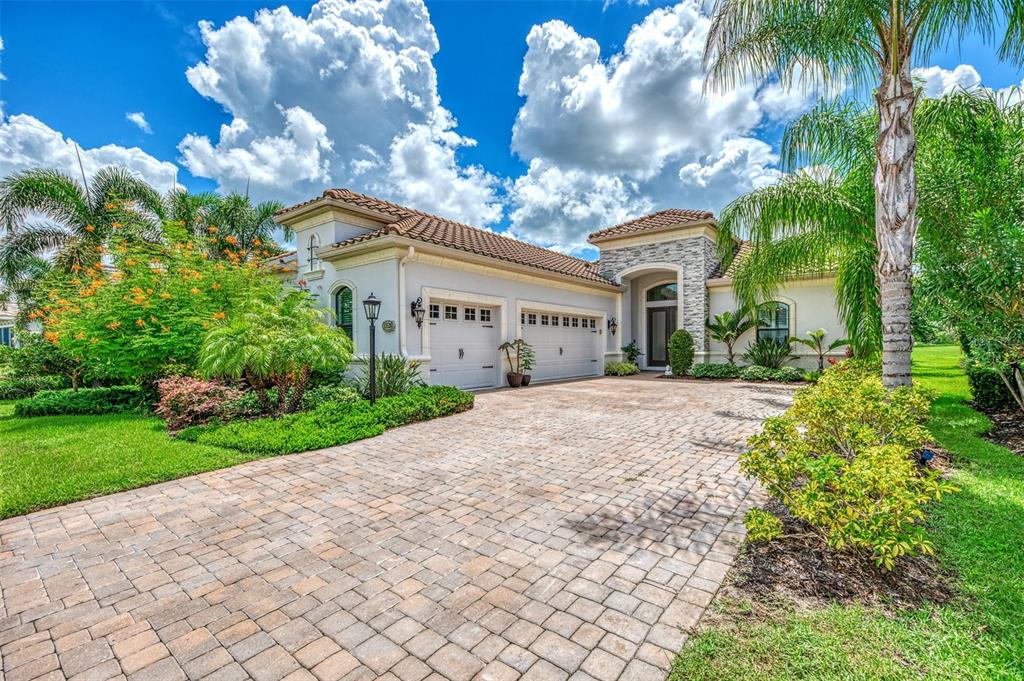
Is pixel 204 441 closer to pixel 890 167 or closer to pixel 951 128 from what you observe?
pixel 890 167

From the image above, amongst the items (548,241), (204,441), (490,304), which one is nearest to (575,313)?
(490,304)

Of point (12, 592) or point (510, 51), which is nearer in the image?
point (12, 592)

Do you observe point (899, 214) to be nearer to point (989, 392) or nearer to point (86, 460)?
point (989, 392)

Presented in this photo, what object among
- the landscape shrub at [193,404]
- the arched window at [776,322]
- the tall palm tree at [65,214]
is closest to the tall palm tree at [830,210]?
the arched window at [776,322]

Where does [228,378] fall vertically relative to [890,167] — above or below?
below

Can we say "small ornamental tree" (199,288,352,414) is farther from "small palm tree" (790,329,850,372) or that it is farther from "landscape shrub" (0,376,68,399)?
"small palm tree" (790,329,850,372)

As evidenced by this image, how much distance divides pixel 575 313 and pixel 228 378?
11.5 metres

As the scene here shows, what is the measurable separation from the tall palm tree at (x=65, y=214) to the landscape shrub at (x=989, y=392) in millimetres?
21791

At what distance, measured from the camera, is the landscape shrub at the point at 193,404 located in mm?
8016

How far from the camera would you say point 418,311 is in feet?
36.6

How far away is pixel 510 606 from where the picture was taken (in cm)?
268

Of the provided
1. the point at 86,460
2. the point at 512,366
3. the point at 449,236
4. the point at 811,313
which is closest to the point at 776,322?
the point at 811,313

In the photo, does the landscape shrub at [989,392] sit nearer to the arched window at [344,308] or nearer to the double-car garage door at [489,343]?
the double-car garage door at [489,343]

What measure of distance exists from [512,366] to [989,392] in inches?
439
